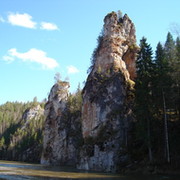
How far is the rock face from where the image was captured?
84375 millimetres

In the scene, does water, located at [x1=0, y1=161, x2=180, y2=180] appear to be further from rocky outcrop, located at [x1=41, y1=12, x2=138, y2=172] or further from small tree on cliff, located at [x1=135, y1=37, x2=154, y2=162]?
rocky outcrop, located at [x1=41, y1=12, x2=138, y2=172]

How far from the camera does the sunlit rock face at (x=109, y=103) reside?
44.0 meters

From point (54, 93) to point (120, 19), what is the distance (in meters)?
43.0

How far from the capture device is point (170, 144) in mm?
33719

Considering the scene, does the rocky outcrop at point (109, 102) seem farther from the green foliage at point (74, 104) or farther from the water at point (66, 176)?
the green foliage at point (74, 104)

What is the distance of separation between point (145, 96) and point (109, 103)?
1463 centimetres

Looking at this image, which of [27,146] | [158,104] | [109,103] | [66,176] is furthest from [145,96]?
[27,146]

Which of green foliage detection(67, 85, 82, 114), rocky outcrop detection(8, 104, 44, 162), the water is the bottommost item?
the water

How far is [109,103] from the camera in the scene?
1948 inches

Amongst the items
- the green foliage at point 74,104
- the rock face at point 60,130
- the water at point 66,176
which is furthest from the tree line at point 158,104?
the green foliage at point 74,104

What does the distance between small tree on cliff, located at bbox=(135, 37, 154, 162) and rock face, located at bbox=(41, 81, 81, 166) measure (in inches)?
1898

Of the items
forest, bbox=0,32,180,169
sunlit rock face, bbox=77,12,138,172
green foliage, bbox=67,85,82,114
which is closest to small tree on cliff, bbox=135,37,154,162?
forest, bbox=0,32,180,169

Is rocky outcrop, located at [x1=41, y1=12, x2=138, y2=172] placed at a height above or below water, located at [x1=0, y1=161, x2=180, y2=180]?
above

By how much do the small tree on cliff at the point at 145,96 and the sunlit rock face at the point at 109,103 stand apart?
7.82m
